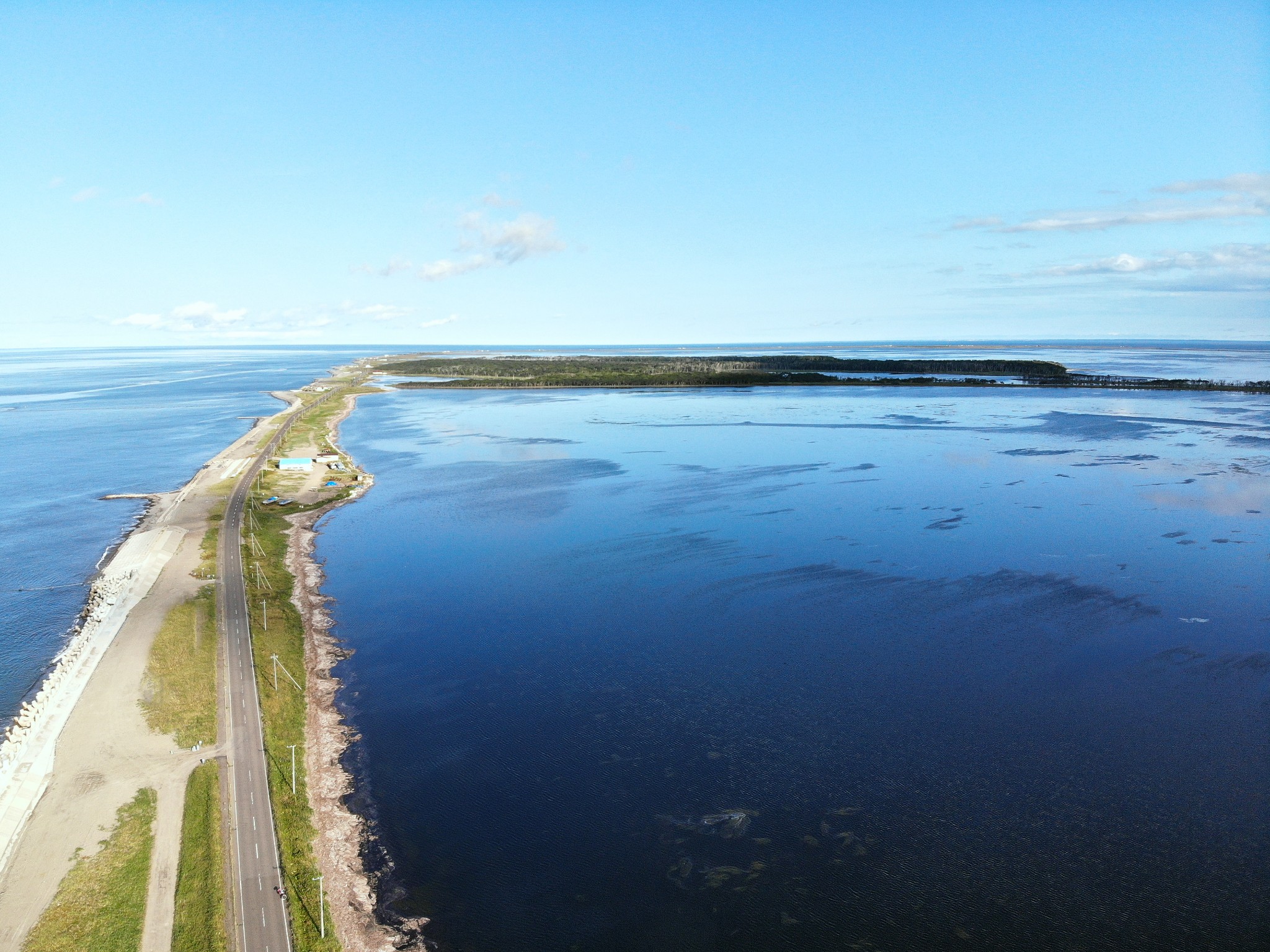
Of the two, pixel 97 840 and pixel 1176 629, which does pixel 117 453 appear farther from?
pixel 1176 629

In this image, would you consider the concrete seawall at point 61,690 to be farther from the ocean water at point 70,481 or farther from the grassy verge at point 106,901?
the grassy verge at point 106,901

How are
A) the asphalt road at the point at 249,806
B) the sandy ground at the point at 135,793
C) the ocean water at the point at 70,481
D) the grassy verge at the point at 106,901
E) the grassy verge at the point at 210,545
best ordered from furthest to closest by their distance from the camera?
the grassy verge at the point at 210,545, the ocean water at the point at 70,481, the sandy ground at the point at 135,793, the asphalt road at the point at 249,806, the grassy verge at the point at 106,901

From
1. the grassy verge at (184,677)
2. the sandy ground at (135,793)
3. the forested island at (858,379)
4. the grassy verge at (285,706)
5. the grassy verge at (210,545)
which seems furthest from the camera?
the forested island at (858,379)

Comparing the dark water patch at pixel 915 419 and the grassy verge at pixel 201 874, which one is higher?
the dark water patch at pixel 915 419

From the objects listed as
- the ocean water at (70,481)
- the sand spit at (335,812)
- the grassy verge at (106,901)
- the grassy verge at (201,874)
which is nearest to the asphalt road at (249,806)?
the grassy verge at (201,874)

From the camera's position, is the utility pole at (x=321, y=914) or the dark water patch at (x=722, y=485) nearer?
the utility pole at (x=321, y=914)

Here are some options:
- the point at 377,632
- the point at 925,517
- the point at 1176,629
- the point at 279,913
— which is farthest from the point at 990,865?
the point at 925,517
